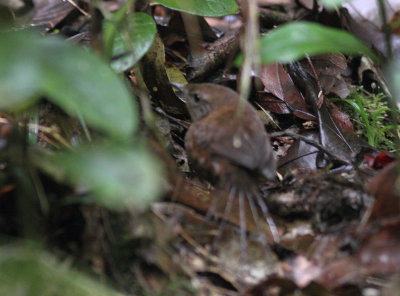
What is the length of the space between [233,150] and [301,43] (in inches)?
19.1

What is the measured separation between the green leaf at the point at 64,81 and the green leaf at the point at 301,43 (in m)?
0.51

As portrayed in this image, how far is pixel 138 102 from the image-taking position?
8.10 ft

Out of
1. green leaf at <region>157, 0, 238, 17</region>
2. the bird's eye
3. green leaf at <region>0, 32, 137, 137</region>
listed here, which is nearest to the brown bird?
the bird's eye

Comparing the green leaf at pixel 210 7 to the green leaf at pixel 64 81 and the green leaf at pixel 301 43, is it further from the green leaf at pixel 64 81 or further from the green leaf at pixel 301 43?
the green leaf at pixel 64 81

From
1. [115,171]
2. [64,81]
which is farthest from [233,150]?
[64,81]

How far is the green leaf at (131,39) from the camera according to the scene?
1.94 metres

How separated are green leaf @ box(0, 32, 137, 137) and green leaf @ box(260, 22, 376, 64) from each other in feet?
1.68

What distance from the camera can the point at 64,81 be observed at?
125 cm

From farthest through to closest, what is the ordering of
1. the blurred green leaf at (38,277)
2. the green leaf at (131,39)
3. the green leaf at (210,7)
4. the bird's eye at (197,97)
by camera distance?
1. the green leaf at (210,7)
2. the bird's eye at (197,97)
3. the green leaf at (131,39)
4. the blurred green leaf at (38,277)

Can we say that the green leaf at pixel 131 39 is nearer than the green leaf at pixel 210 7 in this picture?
Yes

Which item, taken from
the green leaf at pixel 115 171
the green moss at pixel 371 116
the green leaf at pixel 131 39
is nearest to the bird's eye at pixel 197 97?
the green leaf at pixel 131 39

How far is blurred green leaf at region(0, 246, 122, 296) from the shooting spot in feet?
4.51

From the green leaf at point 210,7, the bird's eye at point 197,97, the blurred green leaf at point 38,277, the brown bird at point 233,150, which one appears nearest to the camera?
the blurred green leaf at point 38,277

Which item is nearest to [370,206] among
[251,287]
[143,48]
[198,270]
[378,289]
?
[378,289]
